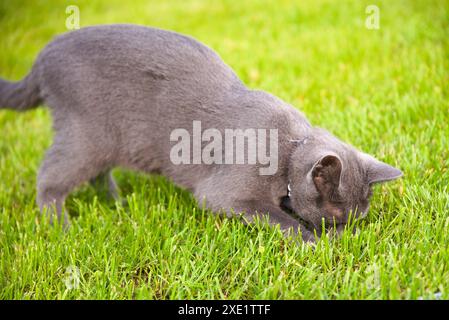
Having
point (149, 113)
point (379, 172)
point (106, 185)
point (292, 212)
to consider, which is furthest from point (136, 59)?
point (379, 172)

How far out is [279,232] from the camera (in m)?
2.14

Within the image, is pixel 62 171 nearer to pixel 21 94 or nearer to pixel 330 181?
pixel 21 94

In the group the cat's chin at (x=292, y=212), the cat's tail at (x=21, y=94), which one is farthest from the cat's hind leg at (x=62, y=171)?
the cat's chin at (x=292, y=212)

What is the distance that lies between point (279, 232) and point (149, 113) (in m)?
0.90

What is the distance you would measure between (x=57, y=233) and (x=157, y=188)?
65 centimetres

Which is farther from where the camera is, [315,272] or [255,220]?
[255,220]

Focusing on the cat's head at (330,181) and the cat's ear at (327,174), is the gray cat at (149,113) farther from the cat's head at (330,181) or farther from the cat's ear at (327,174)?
the cat's ear at (327,174)

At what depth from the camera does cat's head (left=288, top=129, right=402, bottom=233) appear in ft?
6.75

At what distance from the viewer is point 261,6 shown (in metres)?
6.05

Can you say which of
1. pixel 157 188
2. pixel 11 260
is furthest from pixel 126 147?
pixel 11 260

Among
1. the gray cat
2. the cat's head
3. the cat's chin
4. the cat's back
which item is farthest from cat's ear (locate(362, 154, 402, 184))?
the cat's back
